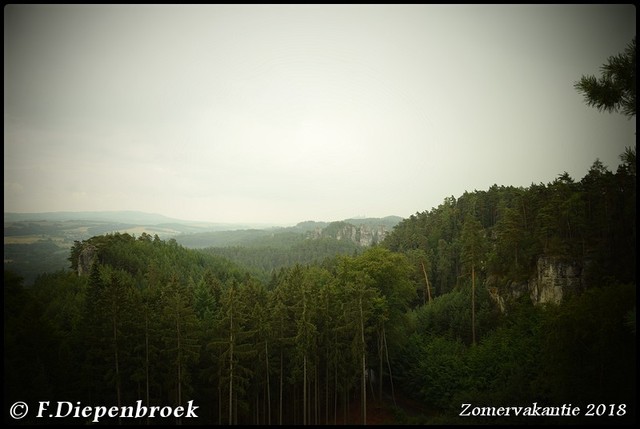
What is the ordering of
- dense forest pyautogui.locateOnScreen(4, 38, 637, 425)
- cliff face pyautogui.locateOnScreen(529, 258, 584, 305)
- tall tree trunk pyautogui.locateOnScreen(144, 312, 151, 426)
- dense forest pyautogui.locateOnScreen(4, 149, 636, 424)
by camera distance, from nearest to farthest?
dense forest pyautogui.locateOnScreen(4, 38, 637, 425) < dense forest pyautogui.locateOnScreen(4, 149, 636, 424) < tall tree trunk pyautogui.locateOnScreen(144, 312, 151, 426) < cliff face pyautogui.locateOnScreen(529, 258, 584, 305)

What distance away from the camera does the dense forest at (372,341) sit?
15016mm

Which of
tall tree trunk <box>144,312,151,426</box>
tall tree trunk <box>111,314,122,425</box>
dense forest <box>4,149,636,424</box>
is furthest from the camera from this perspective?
tall tree trunk <box>144,312,151,426</box>

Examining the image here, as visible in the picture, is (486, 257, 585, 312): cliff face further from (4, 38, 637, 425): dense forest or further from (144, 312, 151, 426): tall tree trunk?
(144, 312, 151, 426): tall tree trunk

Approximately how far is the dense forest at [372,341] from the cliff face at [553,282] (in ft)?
1.31

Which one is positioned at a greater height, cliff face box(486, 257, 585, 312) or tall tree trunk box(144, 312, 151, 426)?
cliff face box(486, 257, 585, 312)

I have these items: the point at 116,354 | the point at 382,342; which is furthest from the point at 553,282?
the point at 116,354

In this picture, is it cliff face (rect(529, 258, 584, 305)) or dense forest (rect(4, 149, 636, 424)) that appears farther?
cliff face (rect(529, 258, 584, 305))

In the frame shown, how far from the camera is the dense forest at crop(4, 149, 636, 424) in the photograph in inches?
591

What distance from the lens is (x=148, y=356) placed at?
1998 centimetres

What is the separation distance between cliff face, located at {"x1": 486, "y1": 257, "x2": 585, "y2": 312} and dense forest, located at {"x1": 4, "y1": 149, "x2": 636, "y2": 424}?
15.7 inches

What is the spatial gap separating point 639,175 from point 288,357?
22856 millimetres

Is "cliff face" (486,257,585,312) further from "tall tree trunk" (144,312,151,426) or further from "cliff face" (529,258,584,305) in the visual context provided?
"tall tree trunk" (144,312,151,426)

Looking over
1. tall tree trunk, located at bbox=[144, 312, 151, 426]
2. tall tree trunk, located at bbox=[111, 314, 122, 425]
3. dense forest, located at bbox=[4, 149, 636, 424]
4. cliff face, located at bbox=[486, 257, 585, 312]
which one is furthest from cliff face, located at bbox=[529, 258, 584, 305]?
tall tree trunk, located at bbox=[111, 314, 122, 425]

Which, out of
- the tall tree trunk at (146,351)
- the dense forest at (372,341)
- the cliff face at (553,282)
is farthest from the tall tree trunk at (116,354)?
the cliff face at (553,282)
